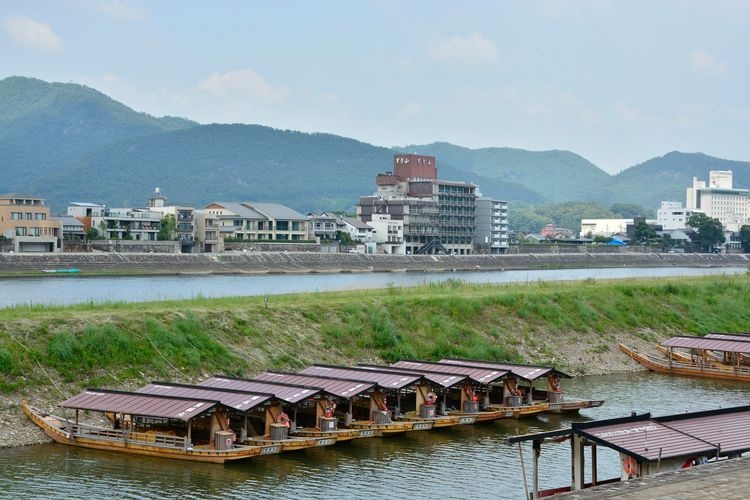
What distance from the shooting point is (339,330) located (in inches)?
1714

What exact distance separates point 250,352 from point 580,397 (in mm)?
12516

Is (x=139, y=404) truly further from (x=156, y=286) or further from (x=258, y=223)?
(x=258, y=223)

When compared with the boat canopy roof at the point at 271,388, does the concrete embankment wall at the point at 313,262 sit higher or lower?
higher

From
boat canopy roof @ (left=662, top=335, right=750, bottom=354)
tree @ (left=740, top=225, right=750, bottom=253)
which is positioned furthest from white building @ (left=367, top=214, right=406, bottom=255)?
boat canopy roof @ (left=662, top=335, right=750, bottom=354)

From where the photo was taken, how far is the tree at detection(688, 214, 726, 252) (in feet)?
597

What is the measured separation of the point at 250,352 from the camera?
39312 mm

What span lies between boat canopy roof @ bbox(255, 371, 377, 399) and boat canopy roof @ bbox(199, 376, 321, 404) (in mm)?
820

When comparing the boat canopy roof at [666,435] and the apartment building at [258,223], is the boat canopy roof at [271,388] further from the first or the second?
the apartment building at [258,223]

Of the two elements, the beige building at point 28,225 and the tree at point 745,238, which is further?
the tree at point 745,238

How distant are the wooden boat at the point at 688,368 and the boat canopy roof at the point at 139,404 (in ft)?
84.3

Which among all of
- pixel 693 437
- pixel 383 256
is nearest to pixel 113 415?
pixel 693 437

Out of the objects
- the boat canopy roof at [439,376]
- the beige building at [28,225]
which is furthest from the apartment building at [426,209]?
the boat canopy roof at [439,376]

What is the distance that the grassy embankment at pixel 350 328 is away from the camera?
34.3 metres

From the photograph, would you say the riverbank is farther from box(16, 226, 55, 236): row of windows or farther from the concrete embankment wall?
box(16, 226, 55, 236): row of windows
